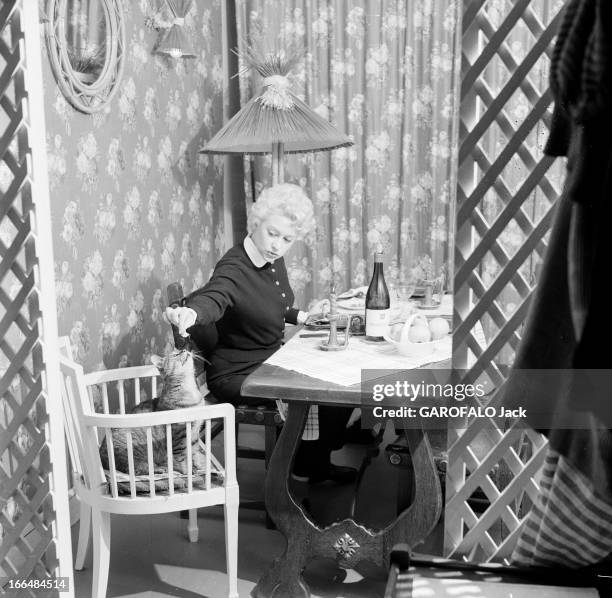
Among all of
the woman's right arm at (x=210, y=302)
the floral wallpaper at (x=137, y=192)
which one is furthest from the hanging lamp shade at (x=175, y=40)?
the woman's right arm at (x=210, y=302)

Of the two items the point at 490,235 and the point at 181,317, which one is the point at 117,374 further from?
the point at 490,235

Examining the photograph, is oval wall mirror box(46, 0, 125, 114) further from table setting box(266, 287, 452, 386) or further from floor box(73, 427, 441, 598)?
floor box(73, 427, 441, 598)

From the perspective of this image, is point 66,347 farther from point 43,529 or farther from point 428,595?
point 428,595

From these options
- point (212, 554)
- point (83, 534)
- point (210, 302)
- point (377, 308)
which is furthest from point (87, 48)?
point (212, 554)

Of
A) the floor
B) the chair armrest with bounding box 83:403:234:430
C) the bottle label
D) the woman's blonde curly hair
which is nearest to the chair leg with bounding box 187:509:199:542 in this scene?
the floor

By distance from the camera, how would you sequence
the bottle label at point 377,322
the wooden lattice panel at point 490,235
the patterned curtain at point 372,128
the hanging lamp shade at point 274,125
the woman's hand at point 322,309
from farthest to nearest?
the patterned curtain at point 372,128 → the hanging lamp shade at point 274,125 → the woman's hand at point 322,309 → the bottle label at point 377,322 → the wooden lattice panel at point 490,235

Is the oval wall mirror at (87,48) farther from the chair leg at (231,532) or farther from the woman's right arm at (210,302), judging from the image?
the chair leg at (231,532)

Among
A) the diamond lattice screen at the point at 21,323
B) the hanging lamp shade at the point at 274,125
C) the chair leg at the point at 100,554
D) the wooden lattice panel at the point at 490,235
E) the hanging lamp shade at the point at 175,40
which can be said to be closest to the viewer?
the wooden lattice panel at the point at 490,235

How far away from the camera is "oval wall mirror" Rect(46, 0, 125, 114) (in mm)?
2502

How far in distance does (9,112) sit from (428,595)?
137 centimetres

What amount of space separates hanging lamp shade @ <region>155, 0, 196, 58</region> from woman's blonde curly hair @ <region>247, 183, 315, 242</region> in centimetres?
122

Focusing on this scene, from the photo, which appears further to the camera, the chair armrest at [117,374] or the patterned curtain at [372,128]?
the patterned curtain at [372,128]

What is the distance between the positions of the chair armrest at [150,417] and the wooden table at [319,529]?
24cm

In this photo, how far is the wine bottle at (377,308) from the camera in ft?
8.11
